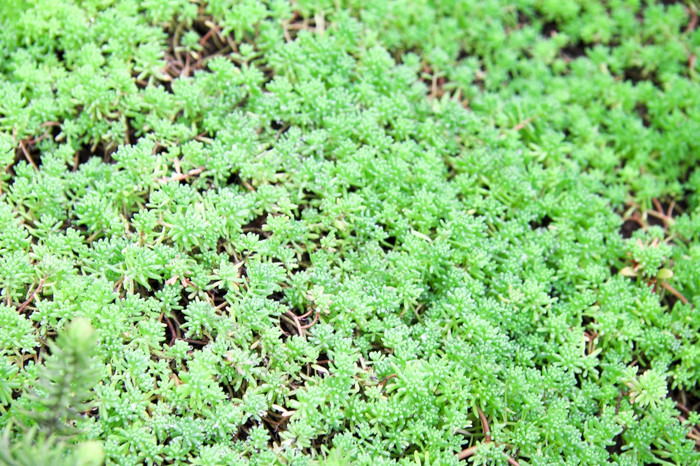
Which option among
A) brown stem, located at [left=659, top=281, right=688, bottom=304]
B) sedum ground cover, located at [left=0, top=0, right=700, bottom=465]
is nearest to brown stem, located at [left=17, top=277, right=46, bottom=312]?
sedum ground cover, located at [left=0, top=0, right=700, bottom=465]

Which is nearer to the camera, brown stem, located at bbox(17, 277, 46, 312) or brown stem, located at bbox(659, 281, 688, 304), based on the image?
brown stem, located at bbox(17, 277, 46, 312)

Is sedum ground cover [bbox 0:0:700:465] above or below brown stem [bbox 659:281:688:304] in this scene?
above

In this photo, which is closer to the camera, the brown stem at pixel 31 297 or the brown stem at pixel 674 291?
the brown stem at pixel 31 297

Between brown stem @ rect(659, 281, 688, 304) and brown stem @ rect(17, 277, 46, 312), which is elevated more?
brown stem @ rect(17, 277, 46, 312)

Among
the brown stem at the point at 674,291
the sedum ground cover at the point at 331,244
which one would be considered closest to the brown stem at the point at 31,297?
the sedum ground cover at the point at 331,244

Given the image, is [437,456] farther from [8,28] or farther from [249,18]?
[8,28]

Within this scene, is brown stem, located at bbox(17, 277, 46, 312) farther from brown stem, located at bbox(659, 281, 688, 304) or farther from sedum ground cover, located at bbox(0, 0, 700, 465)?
brown stem, located at bbox(659, 281, 688, 304)

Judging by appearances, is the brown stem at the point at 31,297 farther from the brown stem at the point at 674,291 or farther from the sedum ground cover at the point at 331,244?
the brown stem at the point at 674,291

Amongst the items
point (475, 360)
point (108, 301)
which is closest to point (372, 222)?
point (475, 360)

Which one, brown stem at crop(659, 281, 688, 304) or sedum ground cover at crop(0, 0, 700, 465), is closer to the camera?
sedum ground cover at crop(0, 0, 700, 465)
